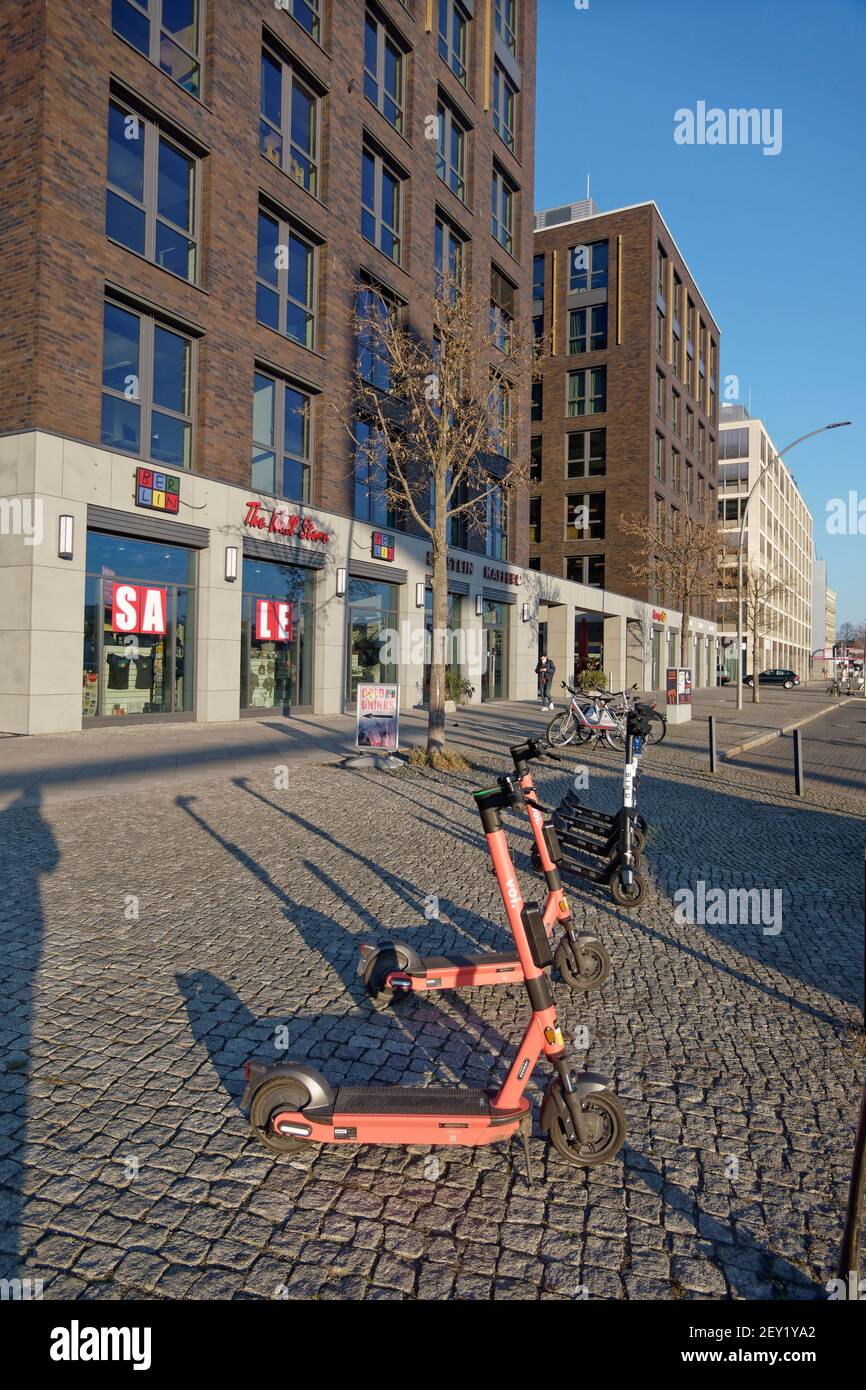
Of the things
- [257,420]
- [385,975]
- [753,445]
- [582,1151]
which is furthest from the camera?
[753,445]

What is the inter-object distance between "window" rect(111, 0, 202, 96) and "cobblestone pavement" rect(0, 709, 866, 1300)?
16.6 meters

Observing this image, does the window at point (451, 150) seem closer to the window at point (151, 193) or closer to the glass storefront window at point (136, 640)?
the window at point (151, 193)

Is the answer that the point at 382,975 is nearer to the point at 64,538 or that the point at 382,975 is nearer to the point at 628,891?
the point at 628,891

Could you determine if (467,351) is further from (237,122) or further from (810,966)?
(810,966)

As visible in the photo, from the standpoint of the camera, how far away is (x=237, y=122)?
17.0 meters

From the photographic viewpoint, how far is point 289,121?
18.8 metres

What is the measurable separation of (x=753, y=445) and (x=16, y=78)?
85.7 m

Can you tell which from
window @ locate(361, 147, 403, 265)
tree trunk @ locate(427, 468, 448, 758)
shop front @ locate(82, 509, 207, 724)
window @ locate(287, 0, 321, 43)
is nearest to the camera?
tree trunk @ locate(427, 468, 448, 758)

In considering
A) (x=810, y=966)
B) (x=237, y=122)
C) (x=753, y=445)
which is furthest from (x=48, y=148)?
(x=753, y=445)

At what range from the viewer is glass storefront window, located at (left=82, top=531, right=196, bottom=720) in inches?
561

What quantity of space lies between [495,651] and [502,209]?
17.5 m

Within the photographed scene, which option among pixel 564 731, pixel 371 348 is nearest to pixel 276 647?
pixel 564 731

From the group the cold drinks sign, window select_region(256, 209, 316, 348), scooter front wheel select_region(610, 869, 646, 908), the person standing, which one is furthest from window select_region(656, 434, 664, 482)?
scooter front wheel select_region(610, 869, 646, 908)

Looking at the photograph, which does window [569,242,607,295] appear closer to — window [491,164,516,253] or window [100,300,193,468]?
window [491,164,516,253]
